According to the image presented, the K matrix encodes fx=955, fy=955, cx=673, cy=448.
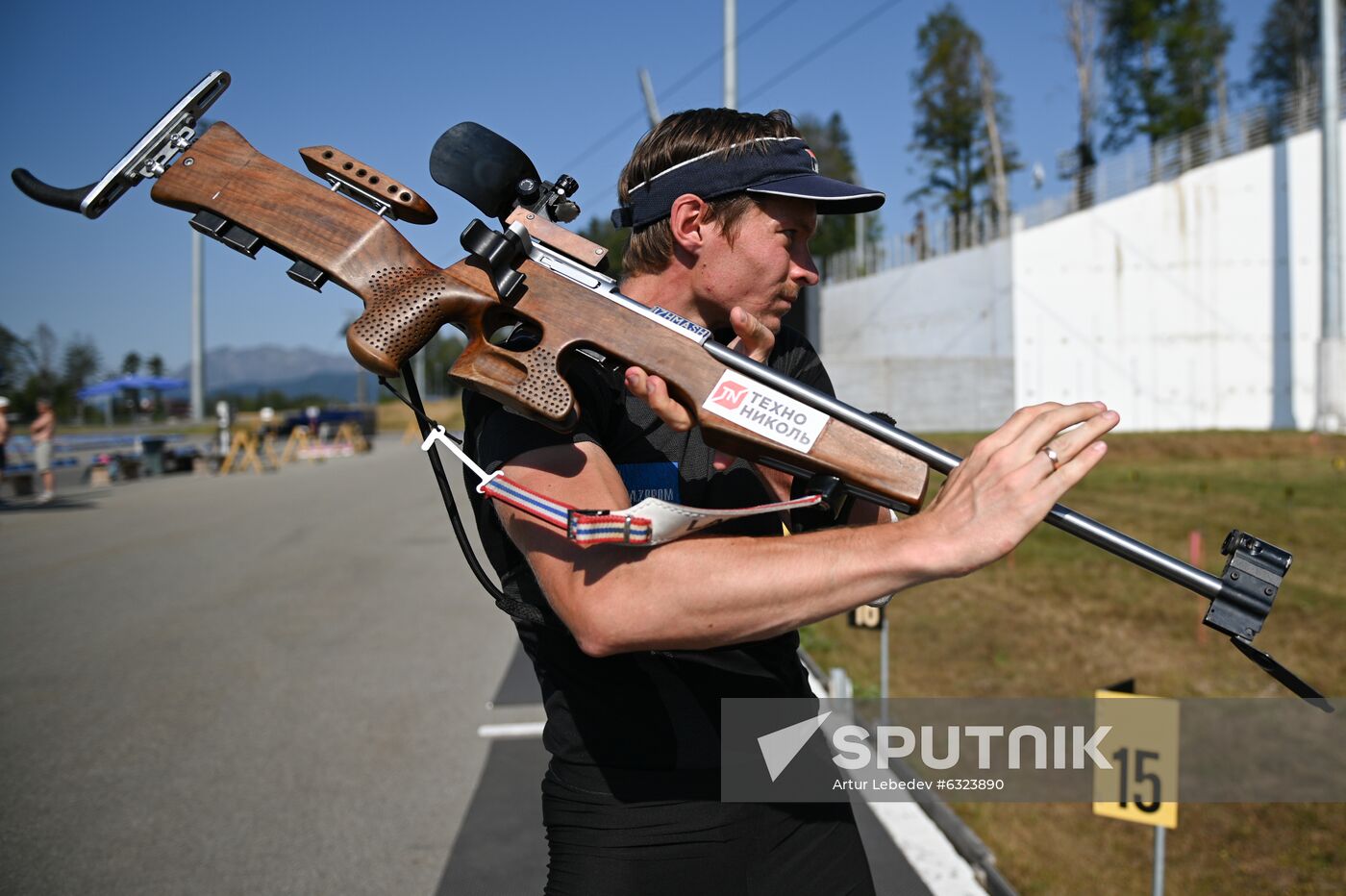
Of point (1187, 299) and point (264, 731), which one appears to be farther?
point (1187, 299)

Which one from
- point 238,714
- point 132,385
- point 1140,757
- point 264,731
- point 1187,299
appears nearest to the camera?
point 1140,757

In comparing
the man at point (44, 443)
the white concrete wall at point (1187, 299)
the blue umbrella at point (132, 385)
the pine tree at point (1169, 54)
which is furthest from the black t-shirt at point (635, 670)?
the pine tree at point (1169, 54)

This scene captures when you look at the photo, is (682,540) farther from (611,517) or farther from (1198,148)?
(1198,148)

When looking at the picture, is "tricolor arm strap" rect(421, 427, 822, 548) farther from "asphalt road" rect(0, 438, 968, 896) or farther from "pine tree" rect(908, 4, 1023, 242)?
"pine tree" rect(908, 4, 1023, 242)

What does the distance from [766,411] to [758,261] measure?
1.30ft

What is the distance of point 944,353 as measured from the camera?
34.1 meters

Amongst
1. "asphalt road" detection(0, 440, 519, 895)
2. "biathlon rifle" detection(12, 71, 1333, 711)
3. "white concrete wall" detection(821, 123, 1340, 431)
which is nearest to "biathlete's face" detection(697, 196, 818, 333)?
"biathlon rifle" detection(12, 71, 1333, 711)

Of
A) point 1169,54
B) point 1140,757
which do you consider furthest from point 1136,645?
point 1169,54

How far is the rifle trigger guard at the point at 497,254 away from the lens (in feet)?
5.48

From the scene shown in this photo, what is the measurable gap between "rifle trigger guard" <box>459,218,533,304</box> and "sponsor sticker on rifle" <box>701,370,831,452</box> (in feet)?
1.32

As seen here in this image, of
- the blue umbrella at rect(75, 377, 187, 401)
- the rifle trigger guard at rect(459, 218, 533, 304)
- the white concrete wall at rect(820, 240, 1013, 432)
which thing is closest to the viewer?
the rifle trigger guard at rect(459, 218, 533, 304)

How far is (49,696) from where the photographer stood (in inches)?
251

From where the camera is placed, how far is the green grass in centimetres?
444

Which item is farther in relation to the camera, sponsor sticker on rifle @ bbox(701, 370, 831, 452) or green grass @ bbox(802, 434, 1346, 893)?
green grass @ bbox(802, 434, 1346, 893)
